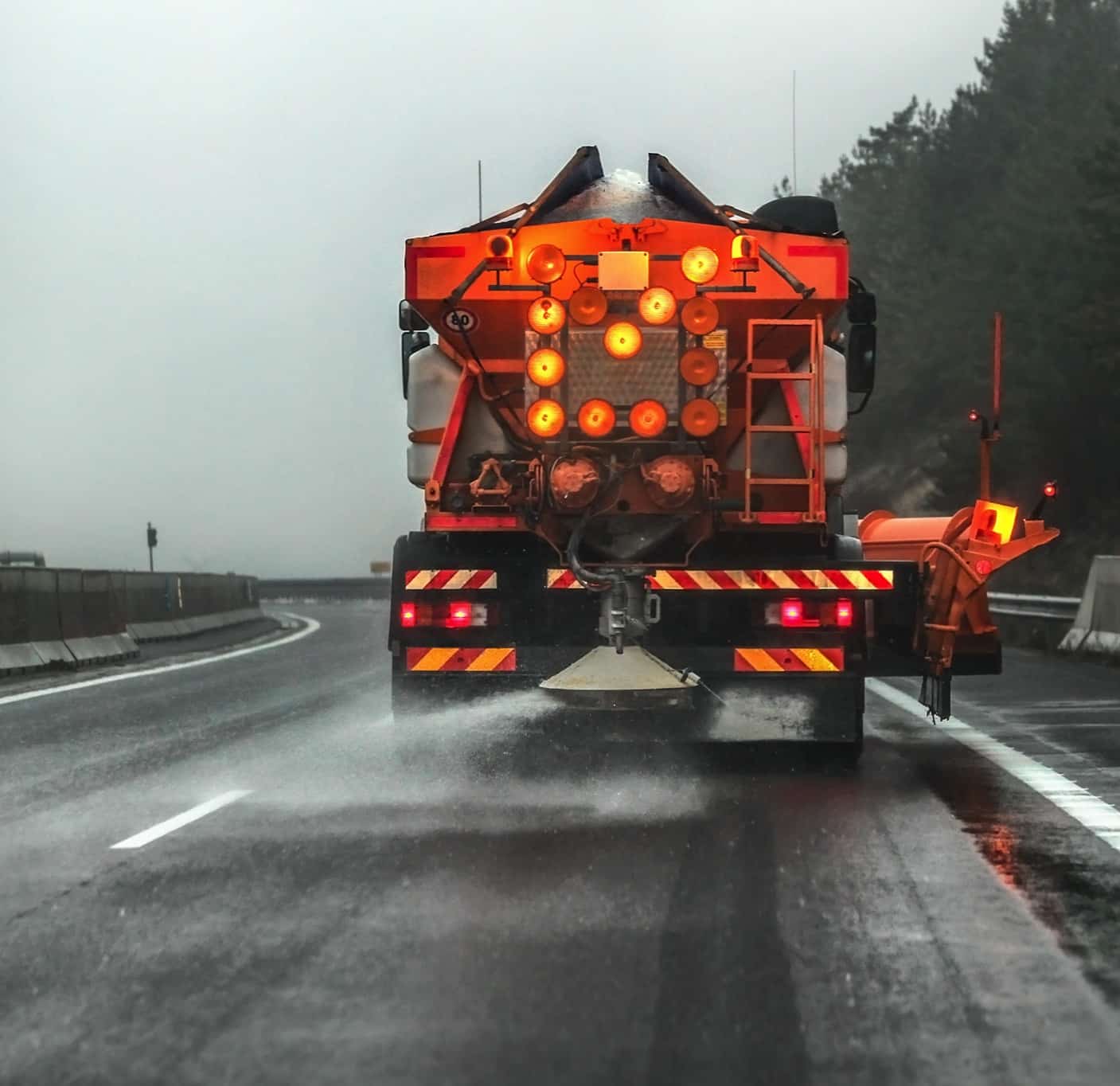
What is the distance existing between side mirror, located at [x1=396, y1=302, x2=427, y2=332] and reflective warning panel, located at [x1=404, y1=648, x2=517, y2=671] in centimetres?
199

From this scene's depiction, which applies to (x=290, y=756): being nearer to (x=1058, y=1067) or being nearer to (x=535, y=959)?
(x=535, y=959)

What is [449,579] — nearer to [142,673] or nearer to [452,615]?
[452,615]

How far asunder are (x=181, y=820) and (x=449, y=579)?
122 inches

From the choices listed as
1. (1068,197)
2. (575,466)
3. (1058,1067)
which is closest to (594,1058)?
(1058,1067)

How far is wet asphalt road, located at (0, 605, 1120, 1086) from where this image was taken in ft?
16.6

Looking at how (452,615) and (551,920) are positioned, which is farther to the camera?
(452,615)

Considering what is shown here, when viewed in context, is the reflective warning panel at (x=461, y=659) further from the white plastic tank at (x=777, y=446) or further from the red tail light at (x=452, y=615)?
the white plastic tank at (x=777, y=446)

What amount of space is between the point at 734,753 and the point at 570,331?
2800mm

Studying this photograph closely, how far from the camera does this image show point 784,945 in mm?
6324

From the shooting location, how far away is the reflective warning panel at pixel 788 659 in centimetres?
1147

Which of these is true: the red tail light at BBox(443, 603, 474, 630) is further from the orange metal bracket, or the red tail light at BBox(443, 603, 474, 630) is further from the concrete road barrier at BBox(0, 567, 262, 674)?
the concrete road barrier at BBox(0, 567, 262, 674)

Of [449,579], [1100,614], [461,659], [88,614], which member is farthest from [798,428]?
[88,614]

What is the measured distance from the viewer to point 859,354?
41.2ft

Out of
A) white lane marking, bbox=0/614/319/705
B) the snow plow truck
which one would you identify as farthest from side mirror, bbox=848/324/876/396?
white lane marking, bbox=0/614/319/705
